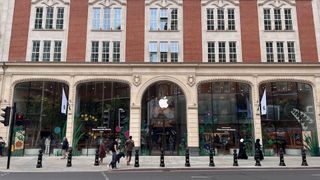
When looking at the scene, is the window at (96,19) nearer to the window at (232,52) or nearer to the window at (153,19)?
the window at (153,19)

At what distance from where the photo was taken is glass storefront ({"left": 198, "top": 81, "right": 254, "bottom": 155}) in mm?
28484

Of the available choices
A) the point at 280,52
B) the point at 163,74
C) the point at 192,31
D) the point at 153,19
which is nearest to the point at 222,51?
the point at 192,31

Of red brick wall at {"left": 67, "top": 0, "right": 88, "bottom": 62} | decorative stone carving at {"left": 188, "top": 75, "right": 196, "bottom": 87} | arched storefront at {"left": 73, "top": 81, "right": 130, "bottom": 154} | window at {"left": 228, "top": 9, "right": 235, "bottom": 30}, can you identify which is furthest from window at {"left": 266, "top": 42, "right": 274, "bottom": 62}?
red brick wall at {"left": 67, "top": 0, "right": 88, "bottom": 62}

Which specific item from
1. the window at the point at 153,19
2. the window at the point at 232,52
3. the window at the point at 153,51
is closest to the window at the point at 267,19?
the window at the point at 232,52

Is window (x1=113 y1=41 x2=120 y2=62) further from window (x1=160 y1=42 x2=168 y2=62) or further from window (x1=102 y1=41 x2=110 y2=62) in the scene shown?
window (x1=160 y1=42 x2=168 y2=62)

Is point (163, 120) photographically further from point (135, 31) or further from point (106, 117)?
point (135, 31)

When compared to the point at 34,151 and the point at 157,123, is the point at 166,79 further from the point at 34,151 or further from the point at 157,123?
the point at 34,151

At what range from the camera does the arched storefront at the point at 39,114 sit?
28.2 metres

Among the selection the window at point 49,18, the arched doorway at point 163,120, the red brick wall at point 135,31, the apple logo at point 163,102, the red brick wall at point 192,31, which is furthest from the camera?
the window at point 49,18

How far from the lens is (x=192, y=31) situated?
2978 cm

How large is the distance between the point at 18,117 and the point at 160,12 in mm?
17602

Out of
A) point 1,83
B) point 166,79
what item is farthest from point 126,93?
point 1,83

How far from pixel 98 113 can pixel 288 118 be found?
18243mm

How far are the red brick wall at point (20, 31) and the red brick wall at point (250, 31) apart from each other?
69.6 feet
